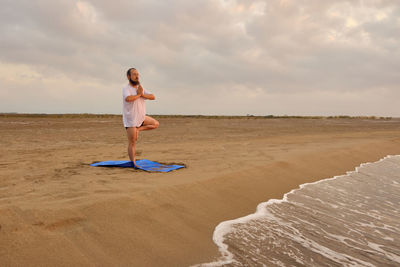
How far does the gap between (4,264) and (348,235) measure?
316cm

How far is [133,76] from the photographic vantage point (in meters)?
5.57

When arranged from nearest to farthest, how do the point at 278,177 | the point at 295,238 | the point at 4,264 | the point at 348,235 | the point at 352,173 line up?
the point at 4,264
the point at 295,238
the point at 348,235
the point at 278,177
the point at 352,173

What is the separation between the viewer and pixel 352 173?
21.9ft

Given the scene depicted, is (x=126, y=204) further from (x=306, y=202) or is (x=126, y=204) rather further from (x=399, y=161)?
(x=399, y=161)

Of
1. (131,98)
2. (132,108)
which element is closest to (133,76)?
(131,98)

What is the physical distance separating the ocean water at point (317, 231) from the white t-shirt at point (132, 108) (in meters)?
3.02

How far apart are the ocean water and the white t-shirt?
302 centimetres

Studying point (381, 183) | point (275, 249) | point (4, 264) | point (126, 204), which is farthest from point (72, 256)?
point (381, 183)

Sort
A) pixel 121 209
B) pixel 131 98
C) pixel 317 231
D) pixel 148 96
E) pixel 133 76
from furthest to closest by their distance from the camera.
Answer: pixel 148 96 < pixel 133 76 < pixel 131 98 < pixel 317 231 < pixel 121 209

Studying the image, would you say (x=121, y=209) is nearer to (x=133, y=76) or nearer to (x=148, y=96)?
(x=148, y=96)

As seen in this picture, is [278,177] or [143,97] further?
[143,97]

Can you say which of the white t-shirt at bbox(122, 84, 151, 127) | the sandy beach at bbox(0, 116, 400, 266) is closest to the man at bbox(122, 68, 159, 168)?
the white t-shirt at bbox(122, 84, 151, 127)

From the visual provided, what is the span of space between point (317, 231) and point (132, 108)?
392 cm

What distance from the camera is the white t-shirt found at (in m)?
5.55
